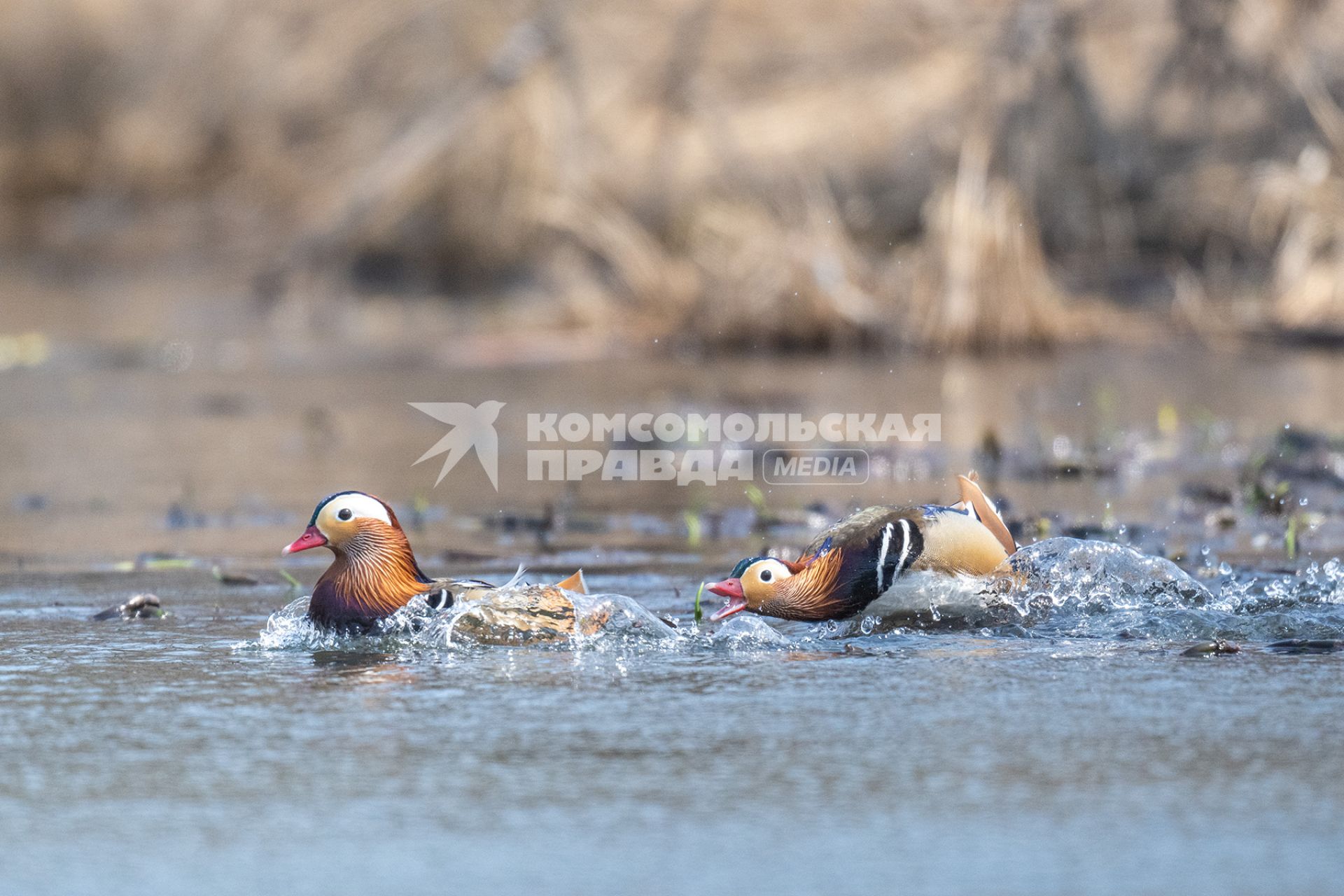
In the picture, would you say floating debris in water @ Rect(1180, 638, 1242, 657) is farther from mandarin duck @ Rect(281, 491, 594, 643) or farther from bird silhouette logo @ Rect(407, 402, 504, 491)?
bird silhouette logo @ Rect(407, 402, 504, 491)

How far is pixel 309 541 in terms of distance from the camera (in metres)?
6.03

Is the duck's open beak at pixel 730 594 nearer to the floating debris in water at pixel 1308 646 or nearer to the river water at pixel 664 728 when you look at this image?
the river water at pixel 664 728

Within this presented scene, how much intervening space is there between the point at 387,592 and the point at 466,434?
648 centimetres

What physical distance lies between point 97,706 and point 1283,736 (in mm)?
2702

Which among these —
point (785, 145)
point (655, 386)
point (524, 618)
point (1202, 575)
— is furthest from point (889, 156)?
point (524, 618)

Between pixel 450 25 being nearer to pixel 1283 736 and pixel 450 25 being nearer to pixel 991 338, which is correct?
pixel 991 338

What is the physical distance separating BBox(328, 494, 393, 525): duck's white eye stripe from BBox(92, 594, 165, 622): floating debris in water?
2.98ft

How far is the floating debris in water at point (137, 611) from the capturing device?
6.53 m

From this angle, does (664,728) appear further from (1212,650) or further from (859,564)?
(1212,650)

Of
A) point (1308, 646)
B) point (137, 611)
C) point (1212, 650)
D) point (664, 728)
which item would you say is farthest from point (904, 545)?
point (137, 611)

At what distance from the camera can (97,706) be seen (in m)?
5.21

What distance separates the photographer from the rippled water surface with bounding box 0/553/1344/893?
3887 millimetres

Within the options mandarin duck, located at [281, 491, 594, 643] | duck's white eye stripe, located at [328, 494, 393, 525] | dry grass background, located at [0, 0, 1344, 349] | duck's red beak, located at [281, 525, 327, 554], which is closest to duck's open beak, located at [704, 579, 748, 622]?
mandarin duck, located at [281, 491, 594, 643]

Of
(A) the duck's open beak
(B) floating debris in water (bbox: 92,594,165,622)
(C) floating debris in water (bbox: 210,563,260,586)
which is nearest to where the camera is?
(A) the duck's open beak
